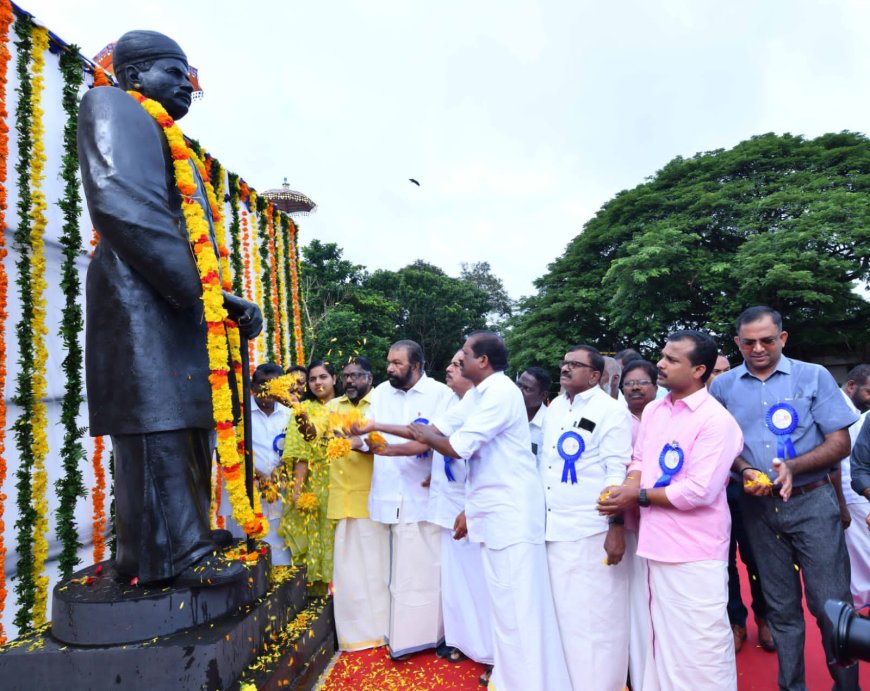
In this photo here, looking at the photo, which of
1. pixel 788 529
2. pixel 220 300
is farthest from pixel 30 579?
pixel 788 529

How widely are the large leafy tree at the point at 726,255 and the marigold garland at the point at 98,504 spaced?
15763 millimetres

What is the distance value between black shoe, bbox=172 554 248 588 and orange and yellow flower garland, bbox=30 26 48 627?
2.25 m

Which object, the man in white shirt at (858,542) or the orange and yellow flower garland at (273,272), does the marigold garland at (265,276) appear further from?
the man in white shirt at (858,542)

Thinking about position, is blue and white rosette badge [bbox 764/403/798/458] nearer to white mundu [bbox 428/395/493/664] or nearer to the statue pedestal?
white mundu [bbox 428/395/493/664]

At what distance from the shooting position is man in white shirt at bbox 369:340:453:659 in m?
4.18

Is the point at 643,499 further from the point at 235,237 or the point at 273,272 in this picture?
the point at 273,272

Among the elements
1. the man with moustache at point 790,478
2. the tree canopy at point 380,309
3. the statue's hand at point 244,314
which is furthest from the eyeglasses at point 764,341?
the tree canopy at point 380,309

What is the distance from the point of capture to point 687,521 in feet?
9.77

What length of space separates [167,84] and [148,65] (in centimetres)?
12

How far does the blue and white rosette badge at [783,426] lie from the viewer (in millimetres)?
3150

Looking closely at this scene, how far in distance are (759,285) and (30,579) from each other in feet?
55.9

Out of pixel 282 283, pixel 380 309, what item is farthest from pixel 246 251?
pixel 380 309

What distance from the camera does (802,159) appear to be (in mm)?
19438

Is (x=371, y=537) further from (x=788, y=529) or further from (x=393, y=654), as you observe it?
(x=788, y=529)
